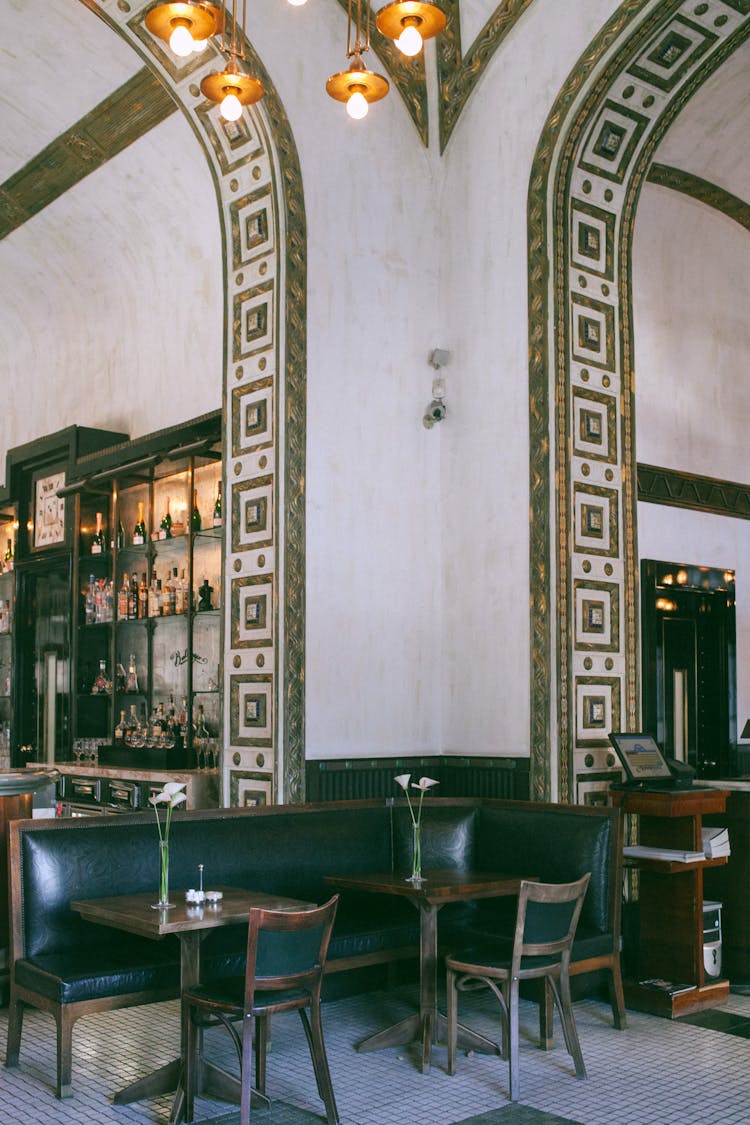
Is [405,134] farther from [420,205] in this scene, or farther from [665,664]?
[665,664]

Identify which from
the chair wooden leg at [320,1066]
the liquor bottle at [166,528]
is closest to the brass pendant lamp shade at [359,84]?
the chair wooden leg at [320,1066]

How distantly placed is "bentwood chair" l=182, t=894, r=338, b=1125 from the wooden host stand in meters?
2.39

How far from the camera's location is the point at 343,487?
7051 mm

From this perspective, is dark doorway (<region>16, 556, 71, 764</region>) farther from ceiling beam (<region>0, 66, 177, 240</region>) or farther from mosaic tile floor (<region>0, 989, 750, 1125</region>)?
mosaic tile floor (<region>0, 989, 750, 1125</region>)

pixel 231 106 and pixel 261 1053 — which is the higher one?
pixel 231 106

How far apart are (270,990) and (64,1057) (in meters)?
1.03

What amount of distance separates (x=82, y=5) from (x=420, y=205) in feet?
7.95

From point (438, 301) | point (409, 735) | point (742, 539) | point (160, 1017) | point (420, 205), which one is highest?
point (420, 205)

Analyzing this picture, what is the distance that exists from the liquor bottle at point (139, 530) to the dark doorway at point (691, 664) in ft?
12.7

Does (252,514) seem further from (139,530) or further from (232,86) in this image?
(232,86)

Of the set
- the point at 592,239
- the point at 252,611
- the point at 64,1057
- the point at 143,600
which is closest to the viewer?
the point at 64,1057

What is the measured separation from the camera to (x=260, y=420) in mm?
6984

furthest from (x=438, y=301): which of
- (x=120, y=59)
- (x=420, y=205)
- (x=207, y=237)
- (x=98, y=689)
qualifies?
(x=98, y=689)

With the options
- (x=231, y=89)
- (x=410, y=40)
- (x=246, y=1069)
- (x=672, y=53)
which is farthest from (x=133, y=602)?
(x=410, y=40)
